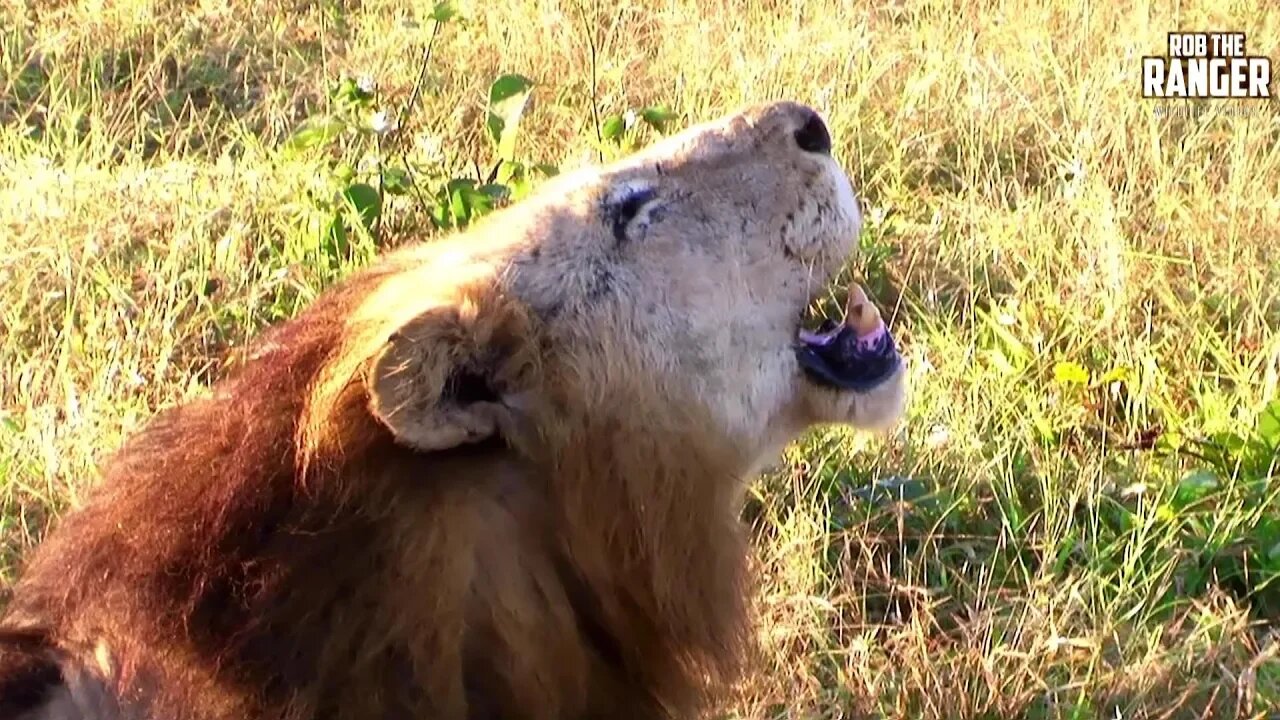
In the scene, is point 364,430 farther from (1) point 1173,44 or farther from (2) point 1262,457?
(1) point 1173,44

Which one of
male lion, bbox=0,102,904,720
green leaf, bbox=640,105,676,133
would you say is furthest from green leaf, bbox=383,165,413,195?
male lion, bbox=0,102,904,720

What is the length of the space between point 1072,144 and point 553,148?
1563 mm

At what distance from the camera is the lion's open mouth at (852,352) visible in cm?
271

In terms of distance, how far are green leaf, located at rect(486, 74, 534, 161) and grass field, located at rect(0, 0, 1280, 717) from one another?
0.25 metres

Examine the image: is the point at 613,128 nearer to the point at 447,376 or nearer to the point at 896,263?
the point at 896,263

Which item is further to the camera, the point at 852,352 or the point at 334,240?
the point at 334,240

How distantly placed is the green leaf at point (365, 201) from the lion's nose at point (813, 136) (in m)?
1.89

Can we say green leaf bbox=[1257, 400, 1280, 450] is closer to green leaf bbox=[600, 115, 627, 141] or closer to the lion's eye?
the lion's eye

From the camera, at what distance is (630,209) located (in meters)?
2.68


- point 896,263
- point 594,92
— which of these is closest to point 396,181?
point 594,92

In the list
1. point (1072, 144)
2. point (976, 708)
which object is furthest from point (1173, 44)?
point (976, 708)

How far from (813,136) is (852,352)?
0.41 m

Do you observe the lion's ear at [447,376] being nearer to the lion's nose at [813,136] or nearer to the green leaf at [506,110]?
the lion's nose at [813,136]

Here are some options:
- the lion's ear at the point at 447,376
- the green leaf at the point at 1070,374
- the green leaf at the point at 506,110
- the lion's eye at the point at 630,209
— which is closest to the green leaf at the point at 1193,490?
the green leaf at the point at 1070,374
